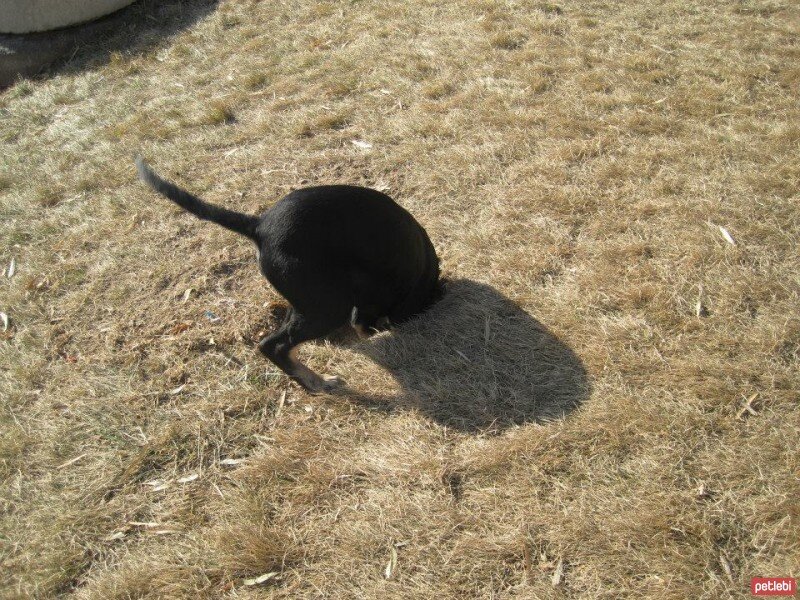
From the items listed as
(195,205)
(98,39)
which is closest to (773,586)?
(195,205)

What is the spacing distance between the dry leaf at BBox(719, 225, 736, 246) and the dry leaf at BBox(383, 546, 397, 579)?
8.56 feet

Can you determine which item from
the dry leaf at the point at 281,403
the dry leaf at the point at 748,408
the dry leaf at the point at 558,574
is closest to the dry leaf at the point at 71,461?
the dry leaf at the point at 281,403

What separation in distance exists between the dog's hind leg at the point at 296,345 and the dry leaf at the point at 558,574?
4.55 ft

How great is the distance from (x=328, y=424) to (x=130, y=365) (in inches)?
50.1

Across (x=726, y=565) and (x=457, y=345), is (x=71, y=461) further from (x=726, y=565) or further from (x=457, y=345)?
(x=726, y=565)

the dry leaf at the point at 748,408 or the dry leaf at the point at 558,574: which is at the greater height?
the dry leaf at the point at 748,408

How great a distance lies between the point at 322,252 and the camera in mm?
2639

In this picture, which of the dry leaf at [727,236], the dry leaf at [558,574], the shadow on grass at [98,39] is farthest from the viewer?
the shadow on grass at [98,39]

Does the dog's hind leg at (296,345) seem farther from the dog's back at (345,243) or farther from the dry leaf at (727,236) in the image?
the dry leaf at (727,236)

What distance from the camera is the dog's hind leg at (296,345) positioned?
2779mm

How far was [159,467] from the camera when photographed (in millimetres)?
2773

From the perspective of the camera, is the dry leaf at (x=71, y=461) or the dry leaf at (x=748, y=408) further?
the dry leaf at (x=71, y=461)

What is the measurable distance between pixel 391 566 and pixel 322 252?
1371mm

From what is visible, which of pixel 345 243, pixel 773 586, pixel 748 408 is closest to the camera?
pixel 773 586
